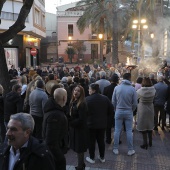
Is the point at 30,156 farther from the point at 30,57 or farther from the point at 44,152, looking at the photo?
the point at 30,57

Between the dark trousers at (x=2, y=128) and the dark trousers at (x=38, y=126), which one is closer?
the dark trousers at (x=38, y=126)

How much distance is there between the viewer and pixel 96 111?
516 centimetres

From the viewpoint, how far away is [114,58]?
23.8 m

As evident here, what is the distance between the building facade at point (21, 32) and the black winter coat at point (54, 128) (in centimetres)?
1926

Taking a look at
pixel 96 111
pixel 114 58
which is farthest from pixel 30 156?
pixel 114 58

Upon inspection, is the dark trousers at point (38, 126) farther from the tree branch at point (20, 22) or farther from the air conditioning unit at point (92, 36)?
the air conditioning unit at point (92, 36)

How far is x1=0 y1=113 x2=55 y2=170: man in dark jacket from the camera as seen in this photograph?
2.29 metres

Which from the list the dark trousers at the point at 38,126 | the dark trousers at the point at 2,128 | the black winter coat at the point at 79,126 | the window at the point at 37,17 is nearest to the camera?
the black winter coat at the point at 79,126

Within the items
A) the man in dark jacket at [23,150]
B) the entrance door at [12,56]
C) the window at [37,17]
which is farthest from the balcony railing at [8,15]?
the man in dark jacket at [23,150]

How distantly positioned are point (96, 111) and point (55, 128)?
1.49 metres

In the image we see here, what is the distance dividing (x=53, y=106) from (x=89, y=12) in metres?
21.9

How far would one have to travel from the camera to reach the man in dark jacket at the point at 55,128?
3832 millimetres

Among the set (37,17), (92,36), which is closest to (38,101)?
(37,17)

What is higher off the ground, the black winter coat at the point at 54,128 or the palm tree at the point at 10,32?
the palm tree at the point at 10,32
